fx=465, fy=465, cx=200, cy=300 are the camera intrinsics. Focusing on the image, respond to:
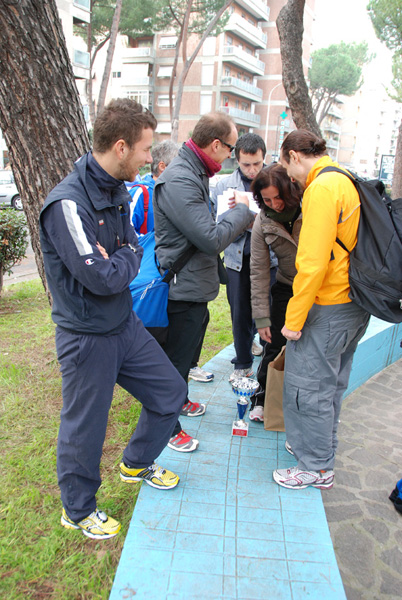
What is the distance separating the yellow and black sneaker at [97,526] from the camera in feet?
7.36

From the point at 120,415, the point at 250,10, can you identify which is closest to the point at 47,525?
the point at 120,415

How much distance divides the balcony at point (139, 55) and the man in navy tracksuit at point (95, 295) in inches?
1844

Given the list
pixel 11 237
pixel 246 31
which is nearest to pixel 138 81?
pixel 246 31

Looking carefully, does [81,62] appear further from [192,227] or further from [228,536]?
[228,536]

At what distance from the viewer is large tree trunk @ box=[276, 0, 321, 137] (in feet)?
18.0

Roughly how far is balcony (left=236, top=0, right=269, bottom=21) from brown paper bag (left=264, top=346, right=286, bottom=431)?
45357mm

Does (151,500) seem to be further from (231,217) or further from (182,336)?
(231,217)

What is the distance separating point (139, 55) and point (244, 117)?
11.3 meters

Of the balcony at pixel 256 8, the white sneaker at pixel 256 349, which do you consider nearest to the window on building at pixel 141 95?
the balcony at pixel 256 8

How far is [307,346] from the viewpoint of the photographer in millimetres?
2469

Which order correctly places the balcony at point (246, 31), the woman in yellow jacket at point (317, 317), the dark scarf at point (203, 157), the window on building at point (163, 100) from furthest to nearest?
the window on building at point (163, 100), the balcony at point (246, 31), the dark scarf at point (203, 157), the woman in yellow jacket at point (317, 317)

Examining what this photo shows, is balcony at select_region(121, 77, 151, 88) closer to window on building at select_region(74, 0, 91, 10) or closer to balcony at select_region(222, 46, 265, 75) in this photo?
balcony at select_region(222, 46, 265, 75)

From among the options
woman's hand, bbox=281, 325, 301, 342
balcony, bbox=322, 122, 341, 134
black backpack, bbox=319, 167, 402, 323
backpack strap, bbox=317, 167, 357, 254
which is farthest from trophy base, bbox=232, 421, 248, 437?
balcony, bbox=322, 122, 341, 134

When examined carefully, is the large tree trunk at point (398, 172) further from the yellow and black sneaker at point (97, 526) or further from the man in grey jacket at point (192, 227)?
the yellow and black sneaker at point (97, 526)
